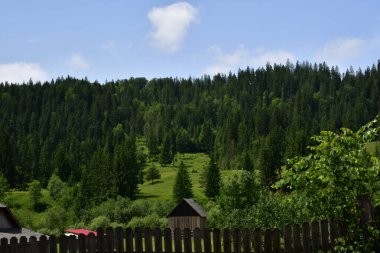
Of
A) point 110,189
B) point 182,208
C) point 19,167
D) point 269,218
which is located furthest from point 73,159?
point 269,218

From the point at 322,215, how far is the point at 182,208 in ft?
245

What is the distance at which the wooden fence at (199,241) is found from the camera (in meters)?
11.7

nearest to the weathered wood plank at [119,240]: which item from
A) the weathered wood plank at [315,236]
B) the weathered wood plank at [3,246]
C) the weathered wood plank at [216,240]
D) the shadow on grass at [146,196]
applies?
the weathered wood plank at [216,240]

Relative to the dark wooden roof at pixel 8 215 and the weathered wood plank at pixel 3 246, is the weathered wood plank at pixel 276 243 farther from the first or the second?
the dark wooden roof at pixel 8 215

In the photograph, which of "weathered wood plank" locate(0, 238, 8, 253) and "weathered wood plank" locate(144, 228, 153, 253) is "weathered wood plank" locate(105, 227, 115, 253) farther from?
"weathered wood plank" locate(0, 238, 8, 253)

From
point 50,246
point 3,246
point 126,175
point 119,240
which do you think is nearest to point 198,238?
point 119,240

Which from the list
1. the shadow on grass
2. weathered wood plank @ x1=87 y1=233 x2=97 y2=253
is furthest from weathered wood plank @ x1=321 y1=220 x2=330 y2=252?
the shadow on grass

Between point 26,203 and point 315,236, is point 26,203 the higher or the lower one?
the lower one

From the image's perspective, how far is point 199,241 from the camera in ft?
39.9

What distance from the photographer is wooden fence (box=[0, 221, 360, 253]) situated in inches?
461

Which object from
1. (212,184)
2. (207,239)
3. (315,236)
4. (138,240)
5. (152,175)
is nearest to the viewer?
(315,236)

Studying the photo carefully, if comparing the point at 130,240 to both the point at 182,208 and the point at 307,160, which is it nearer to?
the point at 307,160

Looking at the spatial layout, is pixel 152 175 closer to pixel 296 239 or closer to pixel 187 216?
pixel 187 216

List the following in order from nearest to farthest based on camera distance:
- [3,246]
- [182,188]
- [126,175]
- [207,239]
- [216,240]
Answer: [216,240]
[207,239]
[3,246]
[182,188]
[126,175]
